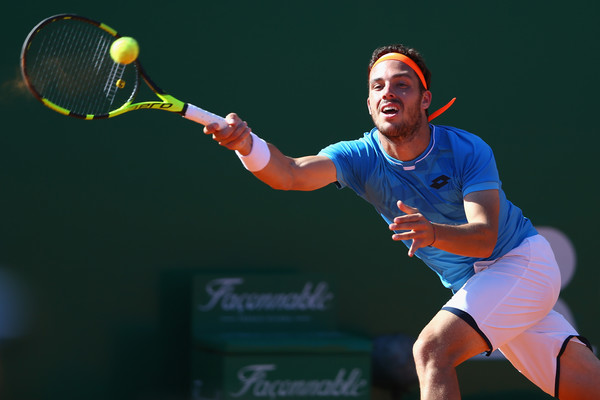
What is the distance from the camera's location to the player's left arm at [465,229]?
2695 mm

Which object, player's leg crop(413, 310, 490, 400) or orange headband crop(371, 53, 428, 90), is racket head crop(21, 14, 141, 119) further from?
player's leg crop(413, 310, 490, 400)

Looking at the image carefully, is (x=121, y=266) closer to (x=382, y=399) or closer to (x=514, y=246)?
(x=382, y=399)

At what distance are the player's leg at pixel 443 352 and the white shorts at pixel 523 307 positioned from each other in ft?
0.18

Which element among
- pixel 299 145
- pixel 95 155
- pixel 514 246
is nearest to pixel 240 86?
pixel 299 145

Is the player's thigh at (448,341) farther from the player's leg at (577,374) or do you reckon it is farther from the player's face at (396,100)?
the player's face at (396,100)

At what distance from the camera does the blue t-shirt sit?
3180 mm

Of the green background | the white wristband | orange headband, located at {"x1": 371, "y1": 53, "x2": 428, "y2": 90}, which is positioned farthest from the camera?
the green background

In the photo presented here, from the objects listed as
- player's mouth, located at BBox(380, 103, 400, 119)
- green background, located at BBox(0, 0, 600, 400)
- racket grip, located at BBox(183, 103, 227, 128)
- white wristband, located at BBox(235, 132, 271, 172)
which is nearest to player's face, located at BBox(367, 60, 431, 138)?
player's mouth, located at BBox(380, 103, 400, 119)

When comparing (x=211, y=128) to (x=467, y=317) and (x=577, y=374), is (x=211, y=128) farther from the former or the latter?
(x=577, y=374)

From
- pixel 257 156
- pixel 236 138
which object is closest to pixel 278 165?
pixel 257 156

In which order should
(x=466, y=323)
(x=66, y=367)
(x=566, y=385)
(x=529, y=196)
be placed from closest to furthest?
1. (x=466, y=323)
2. (x=566, y=385)
3. (x=66, y=367)
4. (x=529, y=196)

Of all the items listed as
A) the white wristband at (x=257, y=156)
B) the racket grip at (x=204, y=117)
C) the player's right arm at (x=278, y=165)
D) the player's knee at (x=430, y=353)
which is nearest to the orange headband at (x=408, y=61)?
the player's right arm at (x=278, y=165)

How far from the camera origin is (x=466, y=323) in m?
2.95

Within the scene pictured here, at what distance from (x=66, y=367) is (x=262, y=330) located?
0.91 m
